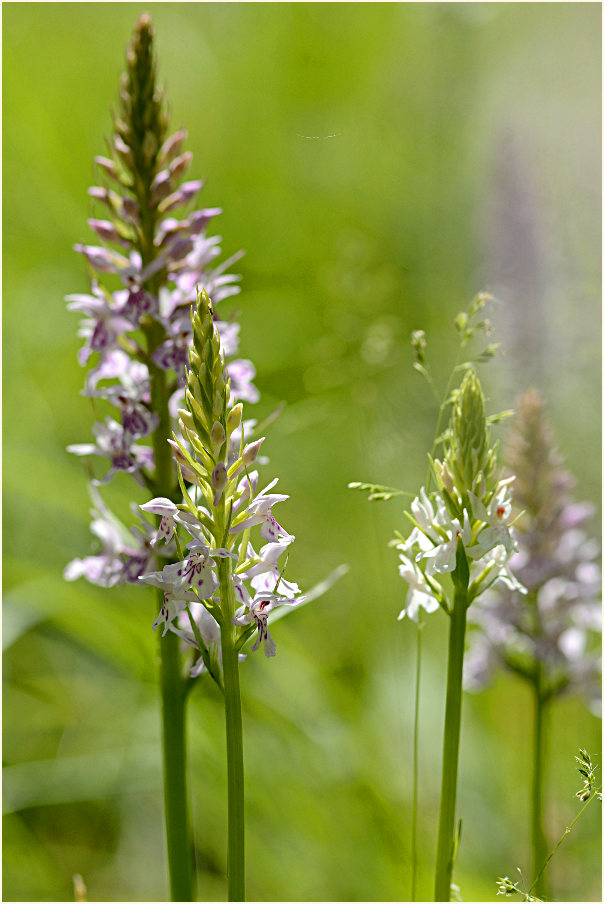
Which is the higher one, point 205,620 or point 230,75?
point 230,75

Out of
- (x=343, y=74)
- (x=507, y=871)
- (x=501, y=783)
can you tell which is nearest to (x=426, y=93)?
(x=343, y=74)

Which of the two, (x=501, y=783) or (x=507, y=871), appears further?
(x=501, y=783)

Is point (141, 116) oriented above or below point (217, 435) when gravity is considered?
above

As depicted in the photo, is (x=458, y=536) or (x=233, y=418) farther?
(x=458, y=536)

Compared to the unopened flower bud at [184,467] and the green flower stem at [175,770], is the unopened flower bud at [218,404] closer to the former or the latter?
the unopened flower bud at [184,467]

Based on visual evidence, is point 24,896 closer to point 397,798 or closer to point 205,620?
point 397,798

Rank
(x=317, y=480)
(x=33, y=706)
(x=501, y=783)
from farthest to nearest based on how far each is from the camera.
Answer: (x=317, y=480) → (x=33, y=706) → (x=501, y=783)

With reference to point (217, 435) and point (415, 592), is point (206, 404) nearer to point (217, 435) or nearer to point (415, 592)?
point (217, 435)

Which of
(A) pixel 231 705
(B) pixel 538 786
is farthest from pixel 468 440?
(B) pixel 538 786
